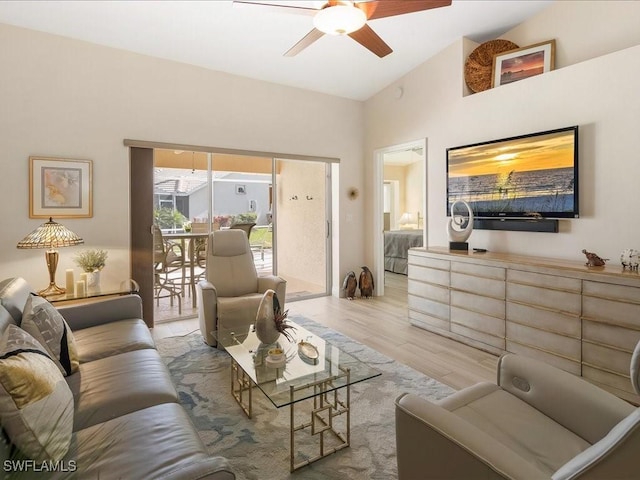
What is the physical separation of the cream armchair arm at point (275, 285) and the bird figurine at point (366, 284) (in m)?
2.02

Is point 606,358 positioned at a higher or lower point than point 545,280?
lower

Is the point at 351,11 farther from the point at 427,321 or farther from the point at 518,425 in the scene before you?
the point at 427,321

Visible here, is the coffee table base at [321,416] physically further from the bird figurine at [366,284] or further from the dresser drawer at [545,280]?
the bird figurine at [366,284]

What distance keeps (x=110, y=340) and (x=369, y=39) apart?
2.83 meters

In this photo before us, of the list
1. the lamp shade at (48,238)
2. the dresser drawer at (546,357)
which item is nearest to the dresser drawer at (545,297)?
the dresser drawer at (546,357)

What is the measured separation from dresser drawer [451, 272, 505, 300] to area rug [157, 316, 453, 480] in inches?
41.5

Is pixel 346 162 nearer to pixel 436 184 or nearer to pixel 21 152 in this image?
pixel 436 184

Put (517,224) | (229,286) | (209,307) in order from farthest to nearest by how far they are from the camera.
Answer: (229,286), (517,224), (209,307)

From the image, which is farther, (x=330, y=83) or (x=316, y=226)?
(x=316, y=226)

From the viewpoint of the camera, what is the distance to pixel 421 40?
4.15 m

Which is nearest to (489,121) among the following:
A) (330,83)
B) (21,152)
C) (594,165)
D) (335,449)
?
(594,165)

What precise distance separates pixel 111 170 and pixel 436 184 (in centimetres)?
379

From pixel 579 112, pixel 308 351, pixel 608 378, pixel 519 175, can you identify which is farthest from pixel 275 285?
pixel 579 112

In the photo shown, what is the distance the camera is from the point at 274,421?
7.50 ft
